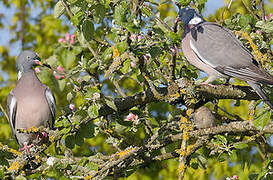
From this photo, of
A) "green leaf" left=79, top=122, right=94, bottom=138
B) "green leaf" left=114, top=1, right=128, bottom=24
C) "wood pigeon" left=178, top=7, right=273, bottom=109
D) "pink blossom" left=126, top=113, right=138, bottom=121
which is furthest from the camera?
"wood pigeon" left=178, top=7, right=273, bottom=109

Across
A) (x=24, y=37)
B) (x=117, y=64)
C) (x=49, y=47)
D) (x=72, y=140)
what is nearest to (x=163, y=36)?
(x=117, y=64)

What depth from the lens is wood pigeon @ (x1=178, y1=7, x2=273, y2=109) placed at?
358 centimetres

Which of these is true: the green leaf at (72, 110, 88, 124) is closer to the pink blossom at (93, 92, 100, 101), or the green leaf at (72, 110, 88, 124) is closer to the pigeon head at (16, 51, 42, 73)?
the pink blossom at (93, 92, 100, 101)

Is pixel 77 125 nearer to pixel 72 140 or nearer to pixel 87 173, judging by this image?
pixel 72 140

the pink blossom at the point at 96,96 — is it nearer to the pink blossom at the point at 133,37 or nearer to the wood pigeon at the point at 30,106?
the pink blossom at the point at 133,37

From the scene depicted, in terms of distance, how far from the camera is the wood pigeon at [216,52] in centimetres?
358

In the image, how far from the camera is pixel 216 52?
12.6ft

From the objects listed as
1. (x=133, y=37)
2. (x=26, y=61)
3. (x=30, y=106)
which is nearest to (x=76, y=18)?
(x=133, y=37)

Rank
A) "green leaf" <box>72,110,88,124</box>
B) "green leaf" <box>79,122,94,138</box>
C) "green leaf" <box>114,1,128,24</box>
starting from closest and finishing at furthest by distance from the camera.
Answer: "green leaf" <box>114,1,128,24</box>
"green leaf" <box>72,110,88,124</box>
"green leaf" <box>79,122,94,138</box>

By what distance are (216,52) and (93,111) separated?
178 cm

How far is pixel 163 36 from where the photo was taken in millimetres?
2623

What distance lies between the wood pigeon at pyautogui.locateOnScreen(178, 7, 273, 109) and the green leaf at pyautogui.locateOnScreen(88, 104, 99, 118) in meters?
1.31

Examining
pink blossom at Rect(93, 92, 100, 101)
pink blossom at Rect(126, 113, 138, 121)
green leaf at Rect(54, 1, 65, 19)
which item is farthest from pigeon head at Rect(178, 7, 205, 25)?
pink blossom at Rect(93, 92, 100, 101)

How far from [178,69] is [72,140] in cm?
102
